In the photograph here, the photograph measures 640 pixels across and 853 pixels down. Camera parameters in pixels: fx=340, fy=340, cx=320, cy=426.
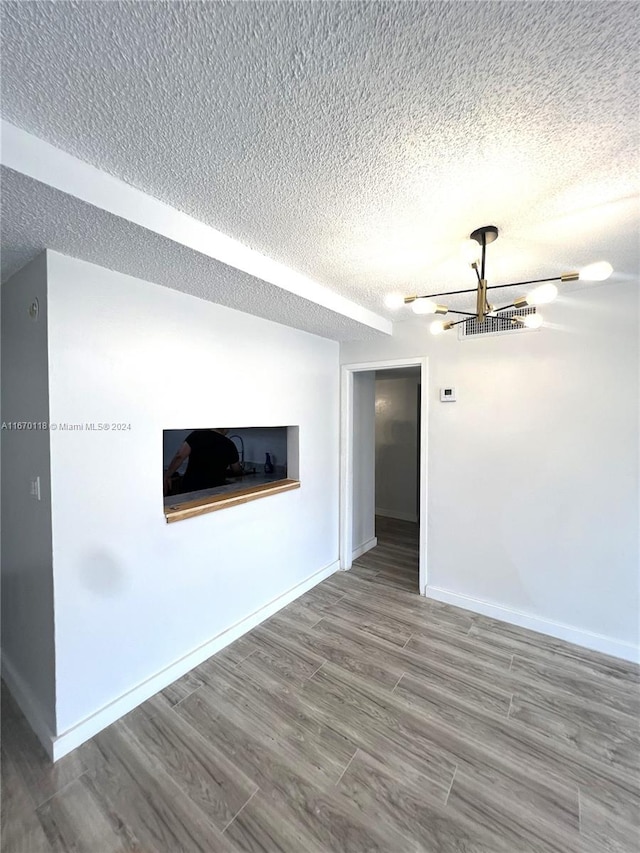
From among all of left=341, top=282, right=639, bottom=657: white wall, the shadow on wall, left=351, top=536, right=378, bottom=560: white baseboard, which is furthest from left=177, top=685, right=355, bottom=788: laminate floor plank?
the shadow on wall

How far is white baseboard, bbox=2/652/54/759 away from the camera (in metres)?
1.65

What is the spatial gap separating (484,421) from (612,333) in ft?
3.27

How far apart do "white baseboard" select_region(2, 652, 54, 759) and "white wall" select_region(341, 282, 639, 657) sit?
2.73 m

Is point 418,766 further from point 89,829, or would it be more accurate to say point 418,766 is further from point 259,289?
point 259,289

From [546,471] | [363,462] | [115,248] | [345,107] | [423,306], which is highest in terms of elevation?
[345,107]

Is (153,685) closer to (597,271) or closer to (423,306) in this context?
(423,306)

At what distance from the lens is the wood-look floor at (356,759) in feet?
4.32

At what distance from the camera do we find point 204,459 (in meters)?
2.62

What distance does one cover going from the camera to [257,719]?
181 centimetres

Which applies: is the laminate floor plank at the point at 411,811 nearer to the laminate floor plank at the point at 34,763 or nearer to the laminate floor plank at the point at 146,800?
the laminate floor plank at the point at 146,800

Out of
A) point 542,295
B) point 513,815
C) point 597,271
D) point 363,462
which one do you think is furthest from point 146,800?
point 363,462

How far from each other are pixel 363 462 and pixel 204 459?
6.46 feet

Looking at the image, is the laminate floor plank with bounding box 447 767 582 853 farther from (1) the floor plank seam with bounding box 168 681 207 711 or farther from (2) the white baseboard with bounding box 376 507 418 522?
(2) the white baseboard with bounding box 376 507 418 522

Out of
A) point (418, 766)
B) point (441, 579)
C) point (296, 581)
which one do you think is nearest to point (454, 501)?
point (441, 579)
